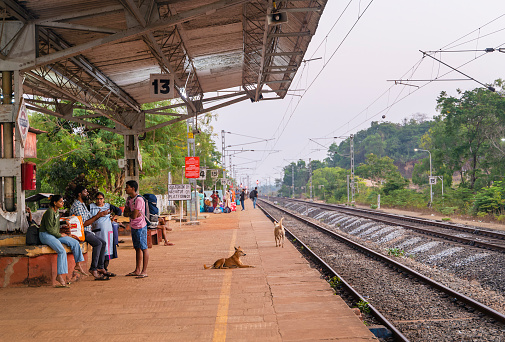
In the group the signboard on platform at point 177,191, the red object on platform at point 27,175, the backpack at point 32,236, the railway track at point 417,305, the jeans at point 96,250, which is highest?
the red object on platform at point 27,175

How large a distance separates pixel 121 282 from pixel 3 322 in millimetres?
2702

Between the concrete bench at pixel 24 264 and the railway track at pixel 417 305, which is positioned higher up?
the concrete bench at pixel 24 264

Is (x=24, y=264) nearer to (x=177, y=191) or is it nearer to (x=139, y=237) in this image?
(x=139, y=237)

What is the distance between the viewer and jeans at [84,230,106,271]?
8336 millimetres

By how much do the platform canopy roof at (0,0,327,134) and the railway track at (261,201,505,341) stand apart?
19.0 ft

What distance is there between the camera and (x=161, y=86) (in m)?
12.8

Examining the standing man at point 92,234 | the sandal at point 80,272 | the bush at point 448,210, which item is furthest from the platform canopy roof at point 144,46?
the bush at point 448,210

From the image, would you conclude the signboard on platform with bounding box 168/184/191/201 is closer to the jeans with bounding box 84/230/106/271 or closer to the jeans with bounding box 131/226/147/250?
the jeans with bounding box 84/230/106/271

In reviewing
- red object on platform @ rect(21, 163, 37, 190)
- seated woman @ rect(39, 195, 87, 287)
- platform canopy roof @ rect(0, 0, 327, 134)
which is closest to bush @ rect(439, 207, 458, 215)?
platform canopy roof @ rect(0, 0, 327, 134)

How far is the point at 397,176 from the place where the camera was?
174ft

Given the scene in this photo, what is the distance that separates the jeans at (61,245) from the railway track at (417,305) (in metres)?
4.82

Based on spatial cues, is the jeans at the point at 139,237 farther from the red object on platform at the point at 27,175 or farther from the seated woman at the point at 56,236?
the red object on platform at the point at 27,175

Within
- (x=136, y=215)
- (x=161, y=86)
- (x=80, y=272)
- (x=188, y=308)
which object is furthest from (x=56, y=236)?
(x=161, y=86)

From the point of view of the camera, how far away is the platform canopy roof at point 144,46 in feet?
28.7
